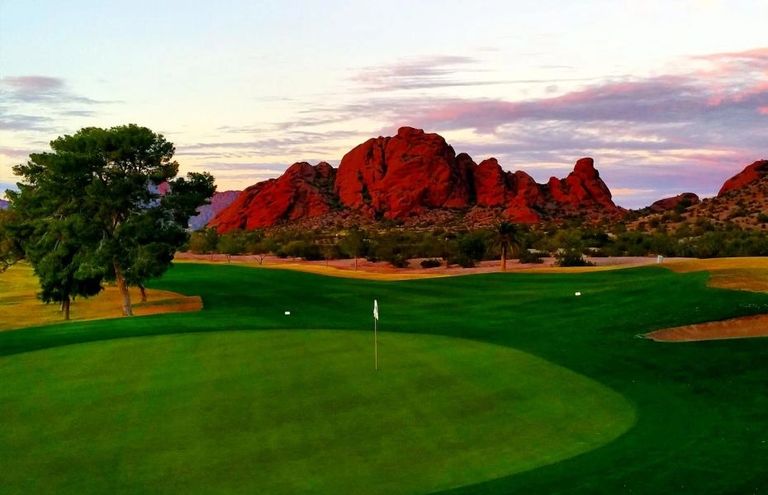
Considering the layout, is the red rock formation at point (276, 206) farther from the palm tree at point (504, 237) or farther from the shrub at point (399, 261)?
the palm tree at point (504, 237)

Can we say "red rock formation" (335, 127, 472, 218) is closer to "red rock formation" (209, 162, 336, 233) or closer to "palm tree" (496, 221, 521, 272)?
"red rock formation" (209, 162, 336, 233)

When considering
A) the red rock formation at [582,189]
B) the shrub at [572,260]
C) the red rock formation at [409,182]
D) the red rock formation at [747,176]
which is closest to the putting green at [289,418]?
the shrub at [572,260]

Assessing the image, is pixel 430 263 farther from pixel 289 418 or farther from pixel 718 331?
pixel 289 418

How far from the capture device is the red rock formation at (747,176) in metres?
131

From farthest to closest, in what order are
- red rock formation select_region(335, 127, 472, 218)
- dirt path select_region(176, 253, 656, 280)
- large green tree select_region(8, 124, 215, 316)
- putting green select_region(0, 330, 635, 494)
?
1. red rock formation select_region(335, 127, 472, 218)
2. dirt path select_region(176, 253, 656, 280)
3. large green tree select_region(8, 124, 215, 316)
4. putting green select_region(0, 330, 635, 494)

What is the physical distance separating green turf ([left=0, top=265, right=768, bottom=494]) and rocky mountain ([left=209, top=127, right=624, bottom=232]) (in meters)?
125

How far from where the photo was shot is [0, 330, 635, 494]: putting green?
1173 cm

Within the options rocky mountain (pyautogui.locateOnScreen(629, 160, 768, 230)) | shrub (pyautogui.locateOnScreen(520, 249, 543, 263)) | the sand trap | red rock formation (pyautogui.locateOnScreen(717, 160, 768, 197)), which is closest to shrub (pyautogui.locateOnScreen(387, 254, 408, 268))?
shrub (pyautogui.locateOnScreen(520, 249, 543, 263))

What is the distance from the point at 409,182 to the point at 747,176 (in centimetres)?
8044

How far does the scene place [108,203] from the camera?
41.2m

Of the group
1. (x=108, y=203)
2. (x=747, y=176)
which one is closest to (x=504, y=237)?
(x=108, y=203)

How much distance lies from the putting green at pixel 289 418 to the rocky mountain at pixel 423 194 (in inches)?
6104

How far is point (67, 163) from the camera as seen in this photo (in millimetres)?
38938

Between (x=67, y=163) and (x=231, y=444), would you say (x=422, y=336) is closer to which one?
(x=231, y=444)
